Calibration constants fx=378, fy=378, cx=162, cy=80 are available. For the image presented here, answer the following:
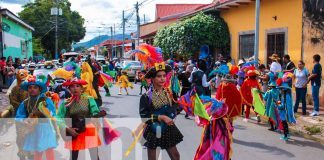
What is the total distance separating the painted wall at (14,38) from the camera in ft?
88.5

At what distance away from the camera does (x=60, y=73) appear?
21.9ft

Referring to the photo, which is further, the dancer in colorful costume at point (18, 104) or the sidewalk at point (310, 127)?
the sidewalk at point (310, 127)

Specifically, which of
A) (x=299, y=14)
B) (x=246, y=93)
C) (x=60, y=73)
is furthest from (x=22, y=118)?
(x=299, y=14)

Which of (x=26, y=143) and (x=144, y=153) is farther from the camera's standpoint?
(x=144, y=153)

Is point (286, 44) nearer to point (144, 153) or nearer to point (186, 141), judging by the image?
point (186, 141)

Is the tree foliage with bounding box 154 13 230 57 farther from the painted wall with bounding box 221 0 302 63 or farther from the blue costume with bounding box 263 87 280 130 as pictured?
the blue costume with bounding box 263 87 280 130

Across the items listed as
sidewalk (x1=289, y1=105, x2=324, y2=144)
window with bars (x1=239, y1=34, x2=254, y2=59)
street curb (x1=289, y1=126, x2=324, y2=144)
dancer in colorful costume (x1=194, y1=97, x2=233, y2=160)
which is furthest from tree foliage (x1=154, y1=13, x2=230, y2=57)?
dancer in colorful costume (x1=194, y1=97, x2=233, y2=160)

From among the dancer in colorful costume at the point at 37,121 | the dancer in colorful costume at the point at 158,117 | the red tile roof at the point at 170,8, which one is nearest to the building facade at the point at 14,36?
the red tile roof at the point at 170,8

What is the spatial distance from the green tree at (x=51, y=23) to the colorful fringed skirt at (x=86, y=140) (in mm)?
54095

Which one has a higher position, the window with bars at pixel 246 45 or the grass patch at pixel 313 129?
the window with bars at pixel 246 45

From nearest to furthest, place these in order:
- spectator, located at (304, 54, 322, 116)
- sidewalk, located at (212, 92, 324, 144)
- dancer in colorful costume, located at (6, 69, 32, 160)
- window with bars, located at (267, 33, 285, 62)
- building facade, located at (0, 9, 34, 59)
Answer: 1. dancer in colorful costume, located at (6, 69, 32, 160)
2. sidewalk, located at (212, 92, 324, 144)
3. spectator, located at (304, 54, 322, 116)
4. window with bars, located at (267, 33, 285, 62)
5. building facade, located at (0, 9, 34, 59)

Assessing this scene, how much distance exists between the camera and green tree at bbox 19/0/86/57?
2314 inches

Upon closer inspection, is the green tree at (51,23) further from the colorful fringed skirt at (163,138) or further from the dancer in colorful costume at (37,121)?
the colorful fringed skirt at (163,138)

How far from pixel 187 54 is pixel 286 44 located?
20.6 feet
